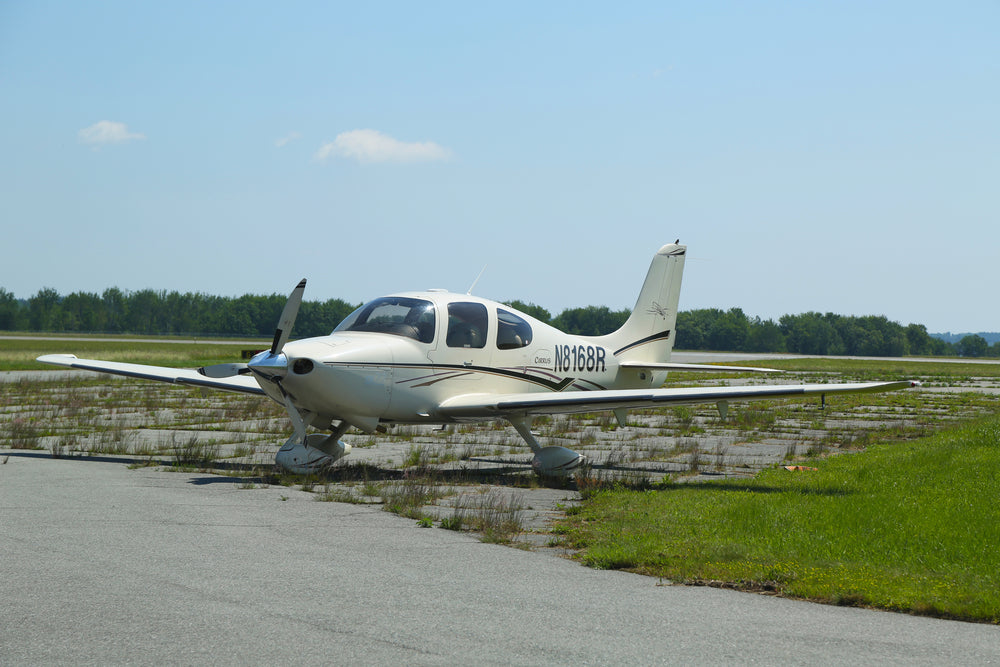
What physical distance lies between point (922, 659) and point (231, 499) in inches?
288

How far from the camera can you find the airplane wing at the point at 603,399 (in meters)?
11.6

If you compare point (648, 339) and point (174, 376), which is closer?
point (174, 376)

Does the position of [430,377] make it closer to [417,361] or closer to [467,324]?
[417,361]

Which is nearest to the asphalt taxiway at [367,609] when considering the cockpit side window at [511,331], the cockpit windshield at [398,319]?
the cockpit windshield at [398,319]

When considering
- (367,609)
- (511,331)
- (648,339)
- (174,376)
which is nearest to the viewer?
(367,609)

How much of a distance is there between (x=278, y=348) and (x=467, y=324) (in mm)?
2972

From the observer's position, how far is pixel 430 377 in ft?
42.1

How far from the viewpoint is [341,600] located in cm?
549

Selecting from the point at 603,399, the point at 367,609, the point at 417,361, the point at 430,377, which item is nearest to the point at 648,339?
the point at 603,399

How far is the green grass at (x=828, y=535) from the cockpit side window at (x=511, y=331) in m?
3.66

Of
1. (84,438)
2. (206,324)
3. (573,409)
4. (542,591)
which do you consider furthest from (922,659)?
(206,324)

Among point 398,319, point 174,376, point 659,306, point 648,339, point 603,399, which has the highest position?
point 659,306

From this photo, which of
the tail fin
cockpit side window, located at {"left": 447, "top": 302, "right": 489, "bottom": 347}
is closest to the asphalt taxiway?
cockpit side window, located at {"left": 447, "top": 302, "right": 489, "bottom": 347}

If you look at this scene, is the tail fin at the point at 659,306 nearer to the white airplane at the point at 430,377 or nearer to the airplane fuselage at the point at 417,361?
the white airplane at the point at 430,377
